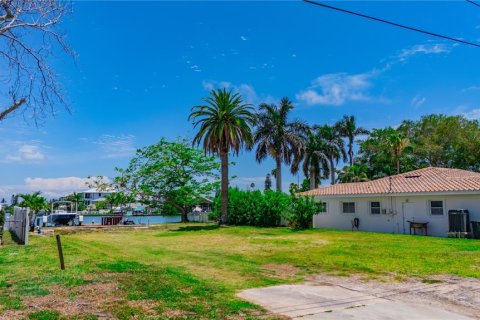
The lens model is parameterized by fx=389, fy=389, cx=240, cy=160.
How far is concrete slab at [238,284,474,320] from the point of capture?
20.3 ft

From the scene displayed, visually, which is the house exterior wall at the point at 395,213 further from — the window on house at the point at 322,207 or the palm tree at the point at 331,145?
the palm tree at the point at 331,145

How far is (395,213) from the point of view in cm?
2453

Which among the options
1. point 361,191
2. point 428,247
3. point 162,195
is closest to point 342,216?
point 361,191

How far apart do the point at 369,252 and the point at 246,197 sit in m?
18.5

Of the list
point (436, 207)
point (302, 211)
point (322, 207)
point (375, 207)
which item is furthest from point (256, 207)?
point (436, 207)

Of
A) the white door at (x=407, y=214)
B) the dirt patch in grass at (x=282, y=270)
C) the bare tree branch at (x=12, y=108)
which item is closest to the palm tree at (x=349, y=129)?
the white door at (x=407, y=214)

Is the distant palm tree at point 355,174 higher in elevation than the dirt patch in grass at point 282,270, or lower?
higher

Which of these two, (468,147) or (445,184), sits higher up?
(468,147)

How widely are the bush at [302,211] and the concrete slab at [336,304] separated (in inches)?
729

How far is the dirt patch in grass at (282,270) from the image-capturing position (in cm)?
981

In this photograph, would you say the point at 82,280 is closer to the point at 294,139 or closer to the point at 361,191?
the point at 361,191

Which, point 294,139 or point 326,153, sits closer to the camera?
point 294,139

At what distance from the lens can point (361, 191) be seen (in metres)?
26.6

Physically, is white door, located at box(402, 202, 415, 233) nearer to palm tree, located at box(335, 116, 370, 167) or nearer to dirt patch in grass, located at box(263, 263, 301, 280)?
dirt patch in grass, located at box(263, 263, 301, 280)
